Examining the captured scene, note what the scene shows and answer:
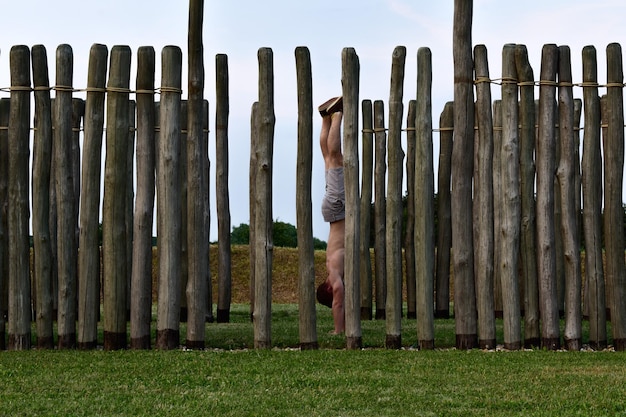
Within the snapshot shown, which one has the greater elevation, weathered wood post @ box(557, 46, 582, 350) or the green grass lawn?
weathered wood post @ box(557, 46, 582, 350)

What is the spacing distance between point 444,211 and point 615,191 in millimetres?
4310

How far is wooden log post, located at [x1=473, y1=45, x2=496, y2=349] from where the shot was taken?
921cm

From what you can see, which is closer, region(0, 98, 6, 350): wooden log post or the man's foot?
region(0, 98, 6, 350): wooden log post

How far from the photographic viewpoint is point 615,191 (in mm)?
9641

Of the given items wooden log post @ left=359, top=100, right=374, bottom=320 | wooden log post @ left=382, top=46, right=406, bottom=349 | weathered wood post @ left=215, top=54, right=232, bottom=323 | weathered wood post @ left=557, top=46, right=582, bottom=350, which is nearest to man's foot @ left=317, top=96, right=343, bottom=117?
wooden log post @ left=382, top=46, right=406, bottom=349

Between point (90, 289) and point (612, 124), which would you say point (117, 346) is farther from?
point (612, 124)

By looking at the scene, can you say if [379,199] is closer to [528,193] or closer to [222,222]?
[222,222]

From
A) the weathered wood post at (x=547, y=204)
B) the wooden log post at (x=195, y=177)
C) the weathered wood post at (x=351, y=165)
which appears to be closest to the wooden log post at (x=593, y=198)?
the weathered wood post at (x=547, y=204)

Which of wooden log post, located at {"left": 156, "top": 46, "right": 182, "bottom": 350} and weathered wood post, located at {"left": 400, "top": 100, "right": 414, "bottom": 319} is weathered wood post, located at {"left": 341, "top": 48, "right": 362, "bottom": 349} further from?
weathered wood post, located at {"left": 400, "top": 100, "right": 414, "bottom": 319}

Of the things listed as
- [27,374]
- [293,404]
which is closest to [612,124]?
[293,404]

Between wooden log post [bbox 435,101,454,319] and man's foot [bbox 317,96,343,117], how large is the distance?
3.58 metres

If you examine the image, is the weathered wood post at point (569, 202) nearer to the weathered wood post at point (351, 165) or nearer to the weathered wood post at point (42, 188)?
the weathered wood post at point (351, 165)

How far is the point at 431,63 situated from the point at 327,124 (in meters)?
1.46

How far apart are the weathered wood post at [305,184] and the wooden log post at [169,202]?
3.48 ft
